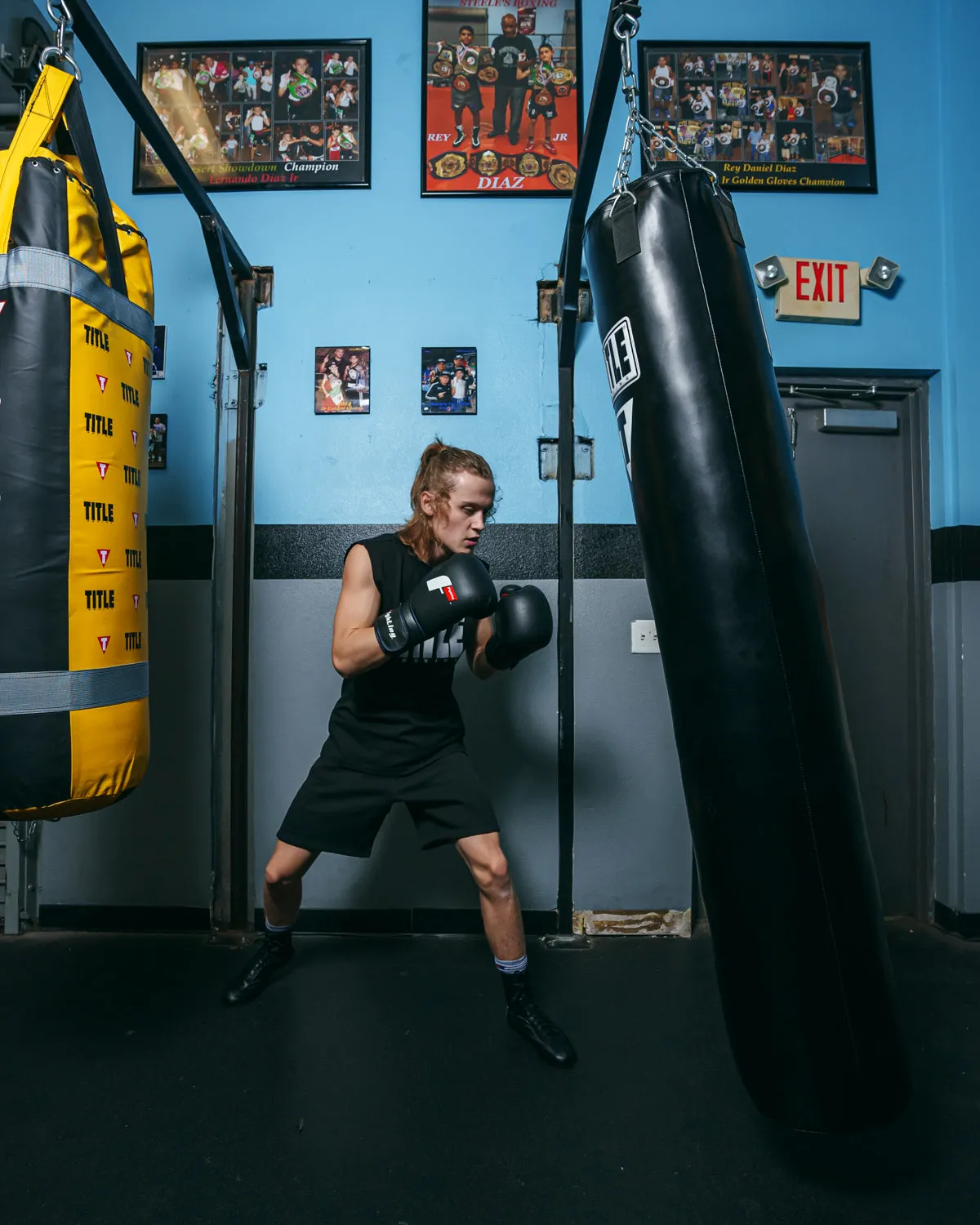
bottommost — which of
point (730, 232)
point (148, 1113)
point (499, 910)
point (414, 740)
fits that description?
point (148, 1113)

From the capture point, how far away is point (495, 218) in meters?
2.37

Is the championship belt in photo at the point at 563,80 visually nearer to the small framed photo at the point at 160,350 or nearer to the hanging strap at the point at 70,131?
the small framed photo at the point at 160,350

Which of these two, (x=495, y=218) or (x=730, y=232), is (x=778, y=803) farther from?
(x=495, y=218)

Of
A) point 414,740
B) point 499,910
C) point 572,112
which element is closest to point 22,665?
point 414,740

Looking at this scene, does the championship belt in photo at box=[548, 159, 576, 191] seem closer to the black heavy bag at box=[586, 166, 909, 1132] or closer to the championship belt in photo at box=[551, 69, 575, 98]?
the championship belt in photo at box=[551, 69, 575, 98]

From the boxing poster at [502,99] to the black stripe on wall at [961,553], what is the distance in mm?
1705

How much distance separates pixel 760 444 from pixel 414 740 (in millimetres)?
1114

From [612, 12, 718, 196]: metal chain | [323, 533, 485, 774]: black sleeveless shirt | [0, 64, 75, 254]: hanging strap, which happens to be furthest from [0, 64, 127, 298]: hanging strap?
[612, 12, 718, 196]: metal chain

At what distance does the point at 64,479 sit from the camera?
3.87ft

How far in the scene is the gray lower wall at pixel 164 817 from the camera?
2352 millimetres

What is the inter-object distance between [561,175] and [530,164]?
109 millimetres

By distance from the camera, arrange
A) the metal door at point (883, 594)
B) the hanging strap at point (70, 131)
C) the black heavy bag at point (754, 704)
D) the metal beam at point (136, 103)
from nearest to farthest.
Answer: the black heavy bag at point (754, 704), the hanging strap at point (70, 131), the metal beam at point (136, 103), the metal door at point (883, 594)

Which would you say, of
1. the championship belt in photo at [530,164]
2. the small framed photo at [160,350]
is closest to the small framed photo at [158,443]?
the small framed photo at [160,350]

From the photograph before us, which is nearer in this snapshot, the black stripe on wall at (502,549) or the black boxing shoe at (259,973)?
the black boxing shoe at (259,973)
